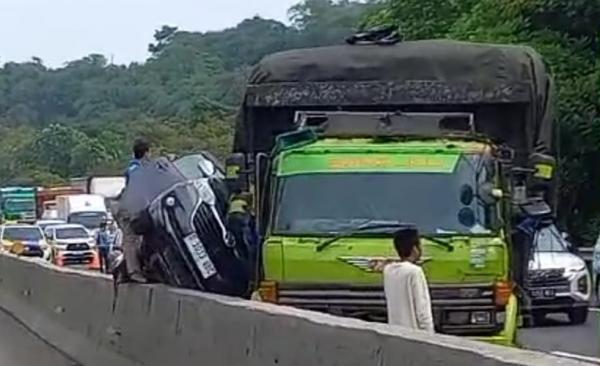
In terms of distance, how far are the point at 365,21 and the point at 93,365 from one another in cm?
3305

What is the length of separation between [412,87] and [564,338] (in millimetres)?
5971

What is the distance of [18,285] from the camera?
24469mm

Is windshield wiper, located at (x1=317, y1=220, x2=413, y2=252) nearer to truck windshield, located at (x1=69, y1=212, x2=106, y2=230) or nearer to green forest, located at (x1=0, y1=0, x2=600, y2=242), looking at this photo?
green forest, located at (x1=0, y1=0, x2=600, y2=242)

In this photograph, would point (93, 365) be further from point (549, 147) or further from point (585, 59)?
point (585, 59)

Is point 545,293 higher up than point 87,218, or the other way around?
point 545,293

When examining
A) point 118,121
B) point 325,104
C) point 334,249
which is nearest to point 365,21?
point 325,104

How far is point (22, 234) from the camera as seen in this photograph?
169 feet

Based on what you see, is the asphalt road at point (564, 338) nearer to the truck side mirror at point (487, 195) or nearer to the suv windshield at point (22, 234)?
the truck side mirror at point (487, 195)

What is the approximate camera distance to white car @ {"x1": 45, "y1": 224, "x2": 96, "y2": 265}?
161 ft

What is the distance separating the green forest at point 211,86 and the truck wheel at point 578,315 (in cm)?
1146

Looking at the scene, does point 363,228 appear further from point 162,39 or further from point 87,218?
point 162,39

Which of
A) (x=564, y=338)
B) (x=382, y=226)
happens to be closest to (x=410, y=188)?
(x=382, y=226)

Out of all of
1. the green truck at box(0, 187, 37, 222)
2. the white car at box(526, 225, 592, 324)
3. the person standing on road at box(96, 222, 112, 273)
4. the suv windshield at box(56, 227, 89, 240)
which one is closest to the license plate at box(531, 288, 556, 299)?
the white car at box(526, 225, 592, 324)

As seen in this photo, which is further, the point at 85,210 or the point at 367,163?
the point at 85,210
